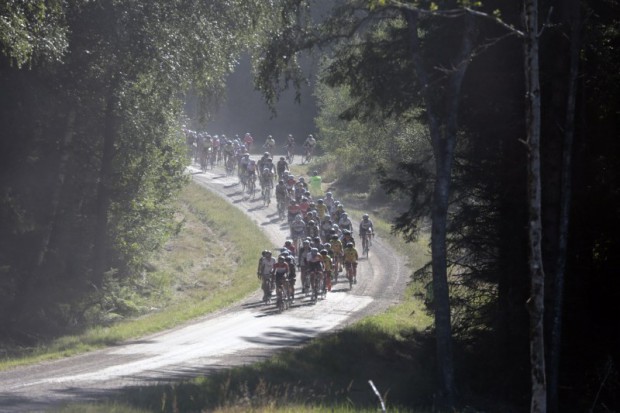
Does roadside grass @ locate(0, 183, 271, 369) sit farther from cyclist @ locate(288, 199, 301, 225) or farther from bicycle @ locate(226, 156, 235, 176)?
bicycle @ locate(226, 156, 235, 176)

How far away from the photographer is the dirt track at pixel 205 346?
14562 millimetres

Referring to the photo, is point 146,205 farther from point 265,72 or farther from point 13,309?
point 265,72

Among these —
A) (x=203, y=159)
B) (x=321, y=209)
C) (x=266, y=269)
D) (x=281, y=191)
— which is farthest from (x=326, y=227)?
(x=203, y=159)

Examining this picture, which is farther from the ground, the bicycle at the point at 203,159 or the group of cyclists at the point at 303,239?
the bicycle at the point at 203,159

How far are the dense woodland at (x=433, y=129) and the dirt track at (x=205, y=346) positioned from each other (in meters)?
3.66

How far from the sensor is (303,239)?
3362 cm

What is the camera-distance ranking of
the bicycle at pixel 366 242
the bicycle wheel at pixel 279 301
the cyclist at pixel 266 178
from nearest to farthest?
the bicycle wheel at pixel 279 301 < the bicycle at pixel 366 242 < the cyclist at pixel 266 178

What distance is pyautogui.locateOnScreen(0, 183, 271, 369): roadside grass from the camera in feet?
71.3

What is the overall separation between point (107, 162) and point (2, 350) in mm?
6664

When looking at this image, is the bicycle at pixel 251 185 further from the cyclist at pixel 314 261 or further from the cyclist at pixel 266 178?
the cyclist at pixel 314 261

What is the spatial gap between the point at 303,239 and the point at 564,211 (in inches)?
717

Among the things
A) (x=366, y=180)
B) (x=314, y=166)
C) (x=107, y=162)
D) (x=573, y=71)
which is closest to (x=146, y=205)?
(x=107, y=162)

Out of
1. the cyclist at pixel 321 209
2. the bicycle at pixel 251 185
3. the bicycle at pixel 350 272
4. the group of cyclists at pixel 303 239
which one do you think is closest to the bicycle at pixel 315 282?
the group of cyclists at pixel 303 239

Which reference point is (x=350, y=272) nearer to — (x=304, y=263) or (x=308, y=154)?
(x=304, y=263)
